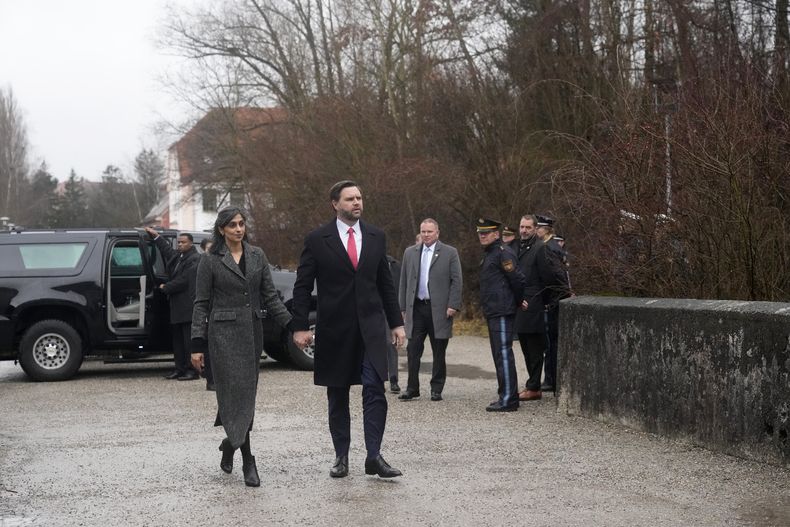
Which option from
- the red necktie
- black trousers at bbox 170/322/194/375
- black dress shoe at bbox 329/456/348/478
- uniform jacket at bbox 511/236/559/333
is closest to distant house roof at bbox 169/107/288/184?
black trousers at bbox 170/322/194/375

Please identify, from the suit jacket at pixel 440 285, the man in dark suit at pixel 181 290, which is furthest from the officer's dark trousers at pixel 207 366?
the man in dark suit at pixel 181 290

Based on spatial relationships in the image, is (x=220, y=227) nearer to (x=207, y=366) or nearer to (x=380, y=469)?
(x=207, y=366)

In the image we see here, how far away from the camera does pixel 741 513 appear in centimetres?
679

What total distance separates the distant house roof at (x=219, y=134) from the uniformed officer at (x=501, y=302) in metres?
25.0

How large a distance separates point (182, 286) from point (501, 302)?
4776 millimetres

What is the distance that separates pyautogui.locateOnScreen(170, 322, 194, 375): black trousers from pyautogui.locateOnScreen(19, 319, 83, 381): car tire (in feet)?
3.95

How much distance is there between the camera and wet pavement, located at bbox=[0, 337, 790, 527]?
6816 millimetres

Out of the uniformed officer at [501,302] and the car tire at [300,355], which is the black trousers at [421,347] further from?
the car tire at [300,355]

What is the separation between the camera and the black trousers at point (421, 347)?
41.0 feet

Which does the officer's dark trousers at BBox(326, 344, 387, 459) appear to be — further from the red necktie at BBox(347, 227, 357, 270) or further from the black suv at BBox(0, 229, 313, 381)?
the black suv at BBox(0, 229, 313, 381)

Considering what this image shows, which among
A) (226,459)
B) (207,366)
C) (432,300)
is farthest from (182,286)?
(226,459)

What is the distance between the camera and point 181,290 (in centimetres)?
1486

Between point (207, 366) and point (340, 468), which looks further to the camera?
point (207, 366)

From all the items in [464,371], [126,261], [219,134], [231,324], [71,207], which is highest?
[71,207]
